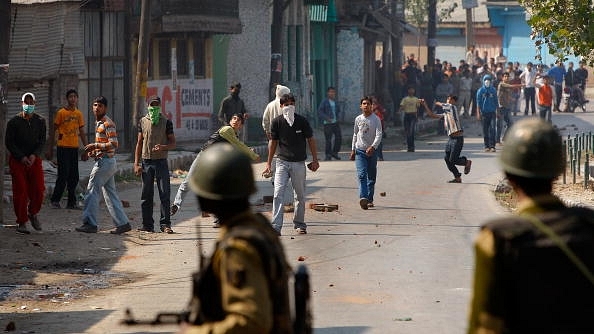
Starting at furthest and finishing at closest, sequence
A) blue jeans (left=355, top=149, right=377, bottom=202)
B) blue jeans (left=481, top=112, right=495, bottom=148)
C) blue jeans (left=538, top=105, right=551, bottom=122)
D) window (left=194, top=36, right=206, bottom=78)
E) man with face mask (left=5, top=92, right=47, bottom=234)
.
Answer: blue jeans (left=538, top=105, right=551, bottom=122) → window (left=194, top=36, right=206, bottom=78) → blue jeans (left=481, top=112, right=495, bottom=148) → blue jeans (left=355, top=149, right=377, bottom=202) → man with face mask (left=5, top=92, right=47, bottom=234)

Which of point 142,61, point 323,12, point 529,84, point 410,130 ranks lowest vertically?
point 410,130

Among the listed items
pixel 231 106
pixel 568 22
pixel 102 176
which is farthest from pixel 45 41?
pixel 568 22

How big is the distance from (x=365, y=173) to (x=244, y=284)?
1424 cm

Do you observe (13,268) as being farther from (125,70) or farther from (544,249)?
(125,70)

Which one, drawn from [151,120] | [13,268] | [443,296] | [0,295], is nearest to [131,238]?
[151,120]

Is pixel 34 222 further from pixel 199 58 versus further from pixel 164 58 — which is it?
pixel 199 58

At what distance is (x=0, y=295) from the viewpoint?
11555 mm

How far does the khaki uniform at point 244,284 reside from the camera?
13.1 ft

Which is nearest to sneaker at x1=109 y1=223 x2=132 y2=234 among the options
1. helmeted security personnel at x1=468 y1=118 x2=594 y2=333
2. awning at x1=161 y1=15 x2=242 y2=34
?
helmeted security personnel at x1=468 y1=118 x2=594 y2=333

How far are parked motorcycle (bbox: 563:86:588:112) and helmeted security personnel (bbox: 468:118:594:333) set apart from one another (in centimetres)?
4086

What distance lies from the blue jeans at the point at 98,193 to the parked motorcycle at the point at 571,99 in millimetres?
30613

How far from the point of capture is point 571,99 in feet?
145

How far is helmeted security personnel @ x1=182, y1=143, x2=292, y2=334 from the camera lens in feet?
13.1

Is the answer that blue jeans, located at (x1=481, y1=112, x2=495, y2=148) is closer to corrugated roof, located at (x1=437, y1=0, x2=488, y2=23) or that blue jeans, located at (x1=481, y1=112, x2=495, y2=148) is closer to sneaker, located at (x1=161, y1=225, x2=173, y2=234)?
sneaker, located at (x1=161, y1=225, x2=173, y2=234)
